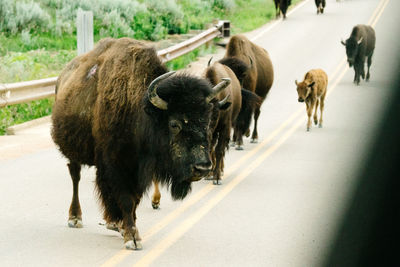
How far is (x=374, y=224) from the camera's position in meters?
0.74

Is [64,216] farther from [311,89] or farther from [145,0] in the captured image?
[145,0]

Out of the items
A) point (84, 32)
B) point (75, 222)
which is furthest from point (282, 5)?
point (75, 222)

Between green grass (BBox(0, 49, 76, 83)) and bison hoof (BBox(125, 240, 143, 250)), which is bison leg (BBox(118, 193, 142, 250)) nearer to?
bison hoof (BBox(125, 240, 143, 250))

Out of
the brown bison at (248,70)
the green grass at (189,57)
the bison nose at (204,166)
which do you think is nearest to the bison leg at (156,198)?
the bison nose at (204,166)

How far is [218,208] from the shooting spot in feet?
29.7

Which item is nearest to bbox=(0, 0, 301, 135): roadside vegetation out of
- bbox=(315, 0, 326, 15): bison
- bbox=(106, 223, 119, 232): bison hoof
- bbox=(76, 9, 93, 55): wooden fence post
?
bbox=(76, 9, 93, 55): wooden fence post

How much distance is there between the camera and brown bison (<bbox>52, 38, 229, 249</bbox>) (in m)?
6.31

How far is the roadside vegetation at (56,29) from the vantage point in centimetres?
1688

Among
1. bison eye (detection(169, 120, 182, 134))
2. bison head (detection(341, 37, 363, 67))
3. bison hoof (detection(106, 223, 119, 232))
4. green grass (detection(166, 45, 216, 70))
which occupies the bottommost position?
green grass (detection(166, 45, 216, 70))

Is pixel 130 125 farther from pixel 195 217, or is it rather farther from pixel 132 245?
pixel 195 217

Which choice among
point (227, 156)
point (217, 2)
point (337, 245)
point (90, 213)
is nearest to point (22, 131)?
point (227, 156)

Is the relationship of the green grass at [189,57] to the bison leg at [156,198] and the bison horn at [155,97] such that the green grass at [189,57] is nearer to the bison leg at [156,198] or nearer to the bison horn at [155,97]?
the bison leg at [156,198]

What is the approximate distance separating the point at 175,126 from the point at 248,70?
7.58 meters

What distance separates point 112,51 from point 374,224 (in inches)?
263
